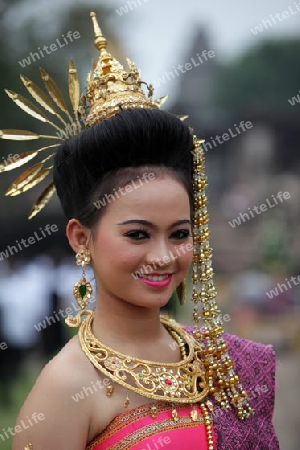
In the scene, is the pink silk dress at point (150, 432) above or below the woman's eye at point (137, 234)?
below

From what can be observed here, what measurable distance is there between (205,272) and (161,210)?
0.42 metres

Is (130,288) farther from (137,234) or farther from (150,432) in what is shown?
(150,432)

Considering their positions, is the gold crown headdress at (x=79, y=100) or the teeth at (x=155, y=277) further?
the gold crown headdress at (x=79, y=100)

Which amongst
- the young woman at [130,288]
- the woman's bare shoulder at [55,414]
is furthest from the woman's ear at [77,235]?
the woman's bare shoulder at [55,414]

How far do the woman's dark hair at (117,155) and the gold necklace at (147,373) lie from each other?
412 millimetres

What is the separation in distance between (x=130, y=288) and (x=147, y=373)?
31 cm

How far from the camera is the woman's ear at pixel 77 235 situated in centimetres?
243

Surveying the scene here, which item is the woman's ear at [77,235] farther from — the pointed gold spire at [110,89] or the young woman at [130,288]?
the pointed gold spire at [110,89]

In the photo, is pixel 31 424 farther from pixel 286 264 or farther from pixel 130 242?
pixel 286 264

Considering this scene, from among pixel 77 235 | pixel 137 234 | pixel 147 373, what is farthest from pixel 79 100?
pixel 147 373

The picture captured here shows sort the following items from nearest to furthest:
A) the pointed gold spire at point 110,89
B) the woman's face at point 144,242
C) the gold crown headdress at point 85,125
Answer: the woman's face at point 144,242
the pointed gold spire at point 110,89
the gold crown headdress at point 85,125

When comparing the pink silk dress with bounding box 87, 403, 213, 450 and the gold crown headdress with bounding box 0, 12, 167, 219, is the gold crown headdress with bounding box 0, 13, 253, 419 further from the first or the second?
the pink silk dress with bounding box 87, 403, 213, 450

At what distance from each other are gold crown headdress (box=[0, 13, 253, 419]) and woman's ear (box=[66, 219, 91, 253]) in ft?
0.55

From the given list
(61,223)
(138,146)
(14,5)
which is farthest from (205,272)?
(61,223)
